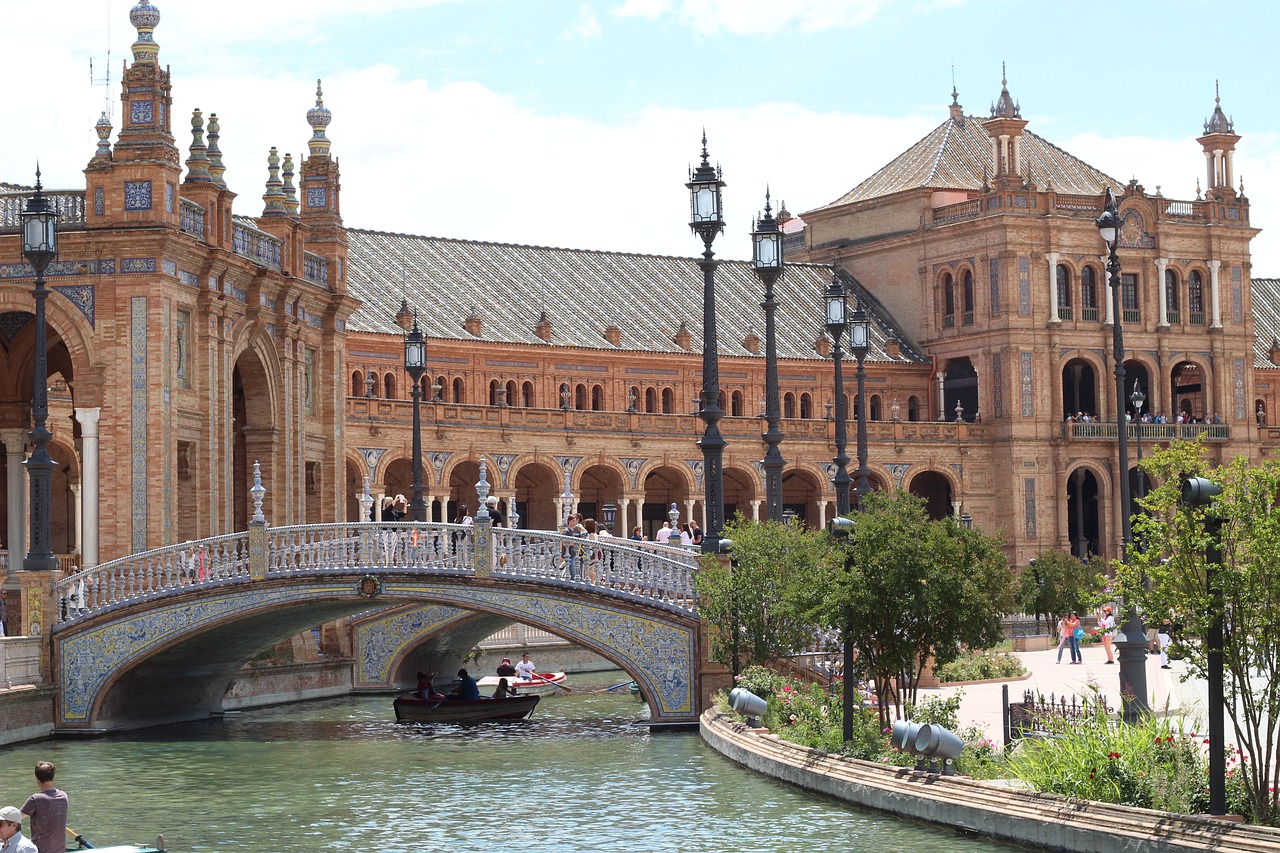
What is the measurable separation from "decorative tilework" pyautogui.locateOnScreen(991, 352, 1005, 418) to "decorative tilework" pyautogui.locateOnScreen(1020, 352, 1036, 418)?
0.75 meters

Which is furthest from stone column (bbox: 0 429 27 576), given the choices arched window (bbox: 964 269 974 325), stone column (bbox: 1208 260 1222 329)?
stone column (bbox: 1208 260 1222 329)

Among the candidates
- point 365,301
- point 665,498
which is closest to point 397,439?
point 365,301

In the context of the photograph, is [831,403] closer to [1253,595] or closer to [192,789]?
[192,789]

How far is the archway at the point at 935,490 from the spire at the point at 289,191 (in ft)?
132

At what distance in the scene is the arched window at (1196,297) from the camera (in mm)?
85562

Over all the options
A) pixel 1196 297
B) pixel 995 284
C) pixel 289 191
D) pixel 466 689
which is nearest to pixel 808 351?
pixel 995 284

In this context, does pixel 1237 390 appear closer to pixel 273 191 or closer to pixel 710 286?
pixel 273 191

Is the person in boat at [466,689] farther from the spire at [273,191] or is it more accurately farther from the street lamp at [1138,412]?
the street lamp at [1138,412]

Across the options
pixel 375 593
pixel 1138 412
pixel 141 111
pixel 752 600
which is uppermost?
pixel 141 111

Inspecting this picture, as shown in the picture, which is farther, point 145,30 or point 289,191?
point 289,191

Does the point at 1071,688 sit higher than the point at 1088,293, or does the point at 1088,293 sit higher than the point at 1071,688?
the point at 1088,293

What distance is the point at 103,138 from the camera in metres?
40.1

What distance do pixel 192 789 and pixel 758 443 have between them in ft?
164

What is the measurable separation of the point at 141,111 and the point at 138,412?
211 inches
